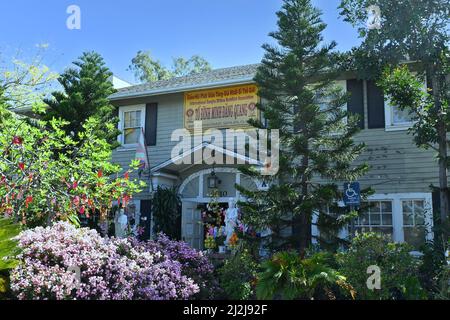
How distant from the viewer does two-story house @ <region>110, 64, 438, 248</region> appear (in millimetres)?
11500

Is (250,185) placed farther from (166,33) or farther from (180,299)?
(180,299)

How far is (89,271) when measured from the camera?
5.73 m

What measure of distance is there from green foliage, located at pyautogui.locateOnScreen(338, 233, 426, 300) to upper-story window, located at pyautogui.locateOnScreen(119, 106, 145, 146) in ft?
31.4

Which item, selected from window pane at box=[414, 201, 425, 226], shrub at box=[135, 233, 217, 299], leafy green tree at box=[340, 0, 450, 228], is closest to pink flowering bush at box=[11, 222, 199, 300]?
shrub at box=[135, 233, 217, 299]

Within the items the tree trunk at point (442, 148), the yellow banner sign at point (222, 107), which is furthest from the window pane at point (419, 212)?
the yellow banner sign at point (222, 107)

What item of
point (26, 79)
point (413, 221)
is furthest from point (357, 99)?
point (26, 79)

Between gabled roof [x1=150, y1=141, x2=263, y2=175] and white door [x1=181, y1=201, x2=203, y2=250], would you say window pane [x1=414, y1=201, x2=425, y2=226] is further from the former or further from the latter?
white door [x1=181, y1=201, x2=203, y2=250]

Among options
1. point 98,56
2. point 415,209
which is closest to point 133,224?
point 98,56

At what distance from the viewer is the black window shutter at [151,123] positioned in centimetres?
1480

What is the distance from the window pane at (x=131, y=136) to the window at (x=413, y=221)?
331 inches

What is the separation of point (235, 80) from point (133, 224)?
17.6 feet

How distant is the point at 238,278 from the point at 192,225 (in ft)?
21.4

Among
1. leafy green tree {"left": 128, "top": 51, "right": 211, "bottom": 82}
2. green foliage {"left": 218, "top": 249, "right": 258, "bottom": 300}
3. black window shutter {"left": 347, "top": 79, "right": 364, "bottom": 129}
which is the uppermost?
leafy green tree {"left": 128, "top": 51, "right": 211, "bottom": 82}

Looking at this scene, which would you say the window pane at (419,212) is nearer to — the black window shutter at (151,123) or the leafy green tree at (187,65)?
the black window shutter at (151,123)
